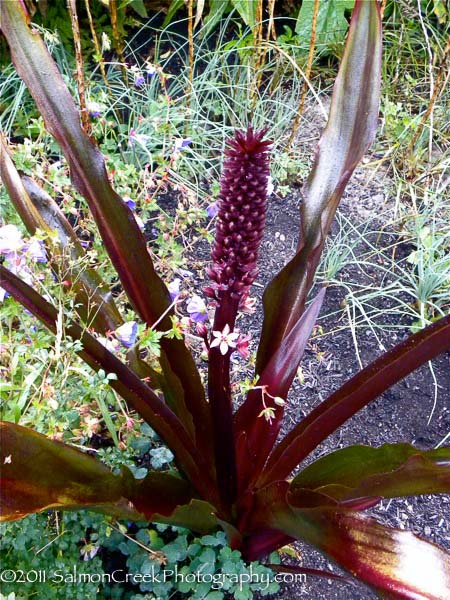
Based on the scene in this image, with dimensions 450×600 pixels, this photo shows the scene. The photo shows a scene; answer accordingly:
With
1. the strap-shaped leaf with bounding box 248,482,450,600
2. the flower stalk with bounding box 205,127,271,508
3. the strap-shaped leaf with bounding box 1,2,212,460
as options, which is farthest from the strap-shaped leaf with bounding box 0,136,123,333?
the strap-shaped leaf with bounding box 248,482,450,600

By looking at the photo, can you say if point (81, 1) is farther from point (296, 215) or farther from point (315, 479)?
point (315, 479)

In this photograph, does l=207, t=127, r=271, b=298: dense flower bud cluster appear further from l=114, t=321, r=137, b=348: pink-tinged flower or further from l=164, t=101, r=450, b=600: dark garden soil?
l=164, t=101, r=450, b=600: dark garden soil

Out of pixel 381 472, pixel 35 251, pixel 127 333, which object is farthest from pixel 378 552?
pixel 35 251

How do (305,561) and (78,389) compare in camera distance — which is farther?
(305,561)

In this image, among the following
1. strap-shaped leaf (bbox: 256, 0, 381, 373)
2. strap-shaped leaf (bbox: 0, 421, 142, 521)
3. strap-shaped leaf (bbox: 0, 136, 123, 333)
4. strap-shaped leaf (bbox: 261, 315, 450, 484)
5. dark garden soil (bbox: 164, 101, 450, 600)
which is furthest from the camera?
dark garden soil (bbox: 164, 101, 450, 600)

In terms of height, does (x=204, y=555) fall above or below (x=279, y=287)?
below

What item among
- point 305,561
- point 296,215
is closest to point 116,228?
point 305,561
